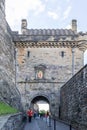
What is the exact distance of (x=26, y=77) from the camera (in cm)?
3102

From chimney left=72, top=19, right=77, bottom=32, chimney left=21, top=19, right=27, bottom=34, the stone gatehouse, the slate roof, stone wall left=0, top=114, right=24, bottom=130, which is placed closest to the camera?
stone wall left=0, top=114, right=24, bottom=130

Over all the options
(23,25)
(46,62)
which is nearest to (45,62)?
(46,62)

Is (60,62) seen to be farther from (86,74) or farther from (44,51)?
(86,74)

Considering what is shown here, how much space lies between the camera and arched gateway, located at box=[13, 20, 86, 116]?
30875 millimetres

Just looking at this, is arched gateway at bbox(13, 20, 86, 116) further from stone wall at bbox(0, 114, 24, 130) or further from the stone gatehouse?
stone wall at bbox(0, 114, 24, 130)

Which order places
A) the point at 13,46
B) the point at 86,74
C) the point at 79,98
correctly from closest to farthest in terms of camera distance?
the point at 86,74, the point at 79,98, the point at 13,46

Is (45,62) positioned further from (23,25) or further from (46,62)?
(23,25)

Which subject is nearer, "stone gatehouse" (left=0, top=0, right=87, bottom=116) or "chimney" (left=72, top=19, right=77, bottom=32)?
"stone gatehouse" (left=0, top=0, right=87, bottom=116)

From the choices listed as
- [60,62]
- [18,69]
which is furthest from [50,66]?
[18,69]

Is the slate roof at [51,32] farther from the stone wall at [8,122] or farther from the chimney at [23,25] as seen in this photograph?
the stone wall at [8,122]

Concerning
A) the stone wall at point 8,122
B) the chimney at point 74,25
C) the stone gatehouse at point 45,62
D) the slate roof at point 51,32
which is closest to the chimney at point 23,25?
the slate roof at point 51,32

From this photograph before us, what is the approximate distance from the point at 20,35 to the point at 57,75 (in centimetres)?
500

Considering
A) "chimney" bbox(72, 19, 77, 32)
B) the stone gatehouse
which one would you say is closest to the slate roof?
"chimney" bbox(72, 19, 77, 32)

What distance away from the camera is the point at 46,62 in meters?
31.4
